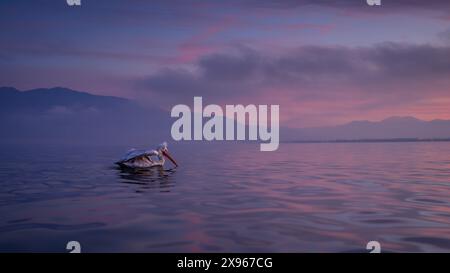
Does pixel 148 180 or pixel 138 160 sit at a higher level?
pixel 138 160

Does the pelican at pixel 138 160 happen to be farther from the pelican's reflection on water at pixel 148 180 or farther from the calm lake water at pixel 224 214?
the calm lake water at pixel 224 214

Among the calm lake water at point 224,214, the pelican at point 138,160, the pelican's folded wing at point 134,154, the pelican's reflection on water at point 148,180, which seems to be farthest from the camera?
the pelican at point 138,160

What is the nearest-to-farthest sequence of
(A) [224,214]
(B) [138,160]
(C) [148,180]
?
(A) [224,214], (C) [148,180], (B) [138,160]

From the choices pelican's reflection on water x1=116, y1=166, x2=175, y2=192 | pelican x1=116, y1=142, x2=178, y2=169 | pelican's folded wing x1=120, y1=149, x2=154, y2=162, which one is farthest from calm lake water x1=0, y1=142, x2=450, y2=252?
pelican x1=116, y1=142, x2=178, y2=169

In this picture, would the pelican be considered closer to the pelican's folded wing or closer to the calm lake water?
the pelican's folded wing

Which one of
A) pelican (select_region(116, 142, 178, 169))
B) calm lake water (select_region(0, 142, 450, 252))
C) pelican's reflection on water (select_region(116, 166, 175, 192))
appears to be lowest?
calm lake water (select_region(0, 142, 450, 252))

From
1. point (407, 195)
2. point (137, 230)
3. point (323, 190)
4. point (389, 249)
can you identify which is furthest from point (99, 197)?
point (407, 195)

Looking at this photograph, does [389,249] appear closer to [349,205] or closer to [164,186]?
[349,205]

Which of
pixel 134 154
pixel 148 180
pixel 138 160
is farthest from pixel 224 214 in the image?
pixel 138 160

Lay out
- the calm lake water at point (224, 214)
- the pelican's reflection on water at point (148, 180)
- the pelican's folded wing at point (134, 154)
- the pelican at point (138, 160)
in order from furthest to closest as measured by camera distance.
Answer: the pelican at point (138, 160) → the pelican's folded wing at point (134, 154) → the pelican's reflection on water at point (148, 180) → the calm lake water at point (224, 214)

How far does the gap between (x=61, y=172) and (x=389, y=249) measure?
686 inches

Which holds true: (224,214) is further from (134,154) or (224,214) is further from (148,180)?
(134,154)

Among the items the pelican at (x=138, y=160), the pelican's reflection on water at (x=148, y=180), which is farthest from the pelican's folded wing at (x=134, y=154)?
the pelican's reflection on water at (x=148, y=180)

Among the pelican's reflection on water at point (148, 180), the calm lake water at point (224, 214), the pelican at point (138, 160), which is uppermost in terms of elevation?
the pelican at point (138, 160)
